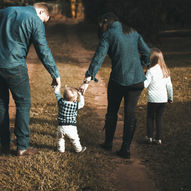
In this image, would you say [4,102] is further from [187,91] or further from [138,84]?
[187,91]

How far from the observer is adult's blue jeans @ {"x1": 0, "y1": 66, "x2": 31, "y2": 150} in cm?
382

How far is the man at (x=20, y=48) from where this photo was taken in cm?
371

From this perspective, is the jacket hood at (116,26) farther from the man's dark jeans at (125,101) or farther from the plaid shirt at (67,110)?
the plaid shirt at (67,110)

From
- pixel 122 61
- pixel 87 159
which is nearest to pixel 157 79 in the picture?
pixel 122 61

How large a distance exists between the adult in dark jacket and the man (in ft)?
2.25

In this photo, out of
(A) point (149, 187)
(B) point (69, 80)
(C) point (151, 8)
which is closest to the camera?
(A) point (149, 187)

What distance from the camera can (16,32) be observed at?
371cm

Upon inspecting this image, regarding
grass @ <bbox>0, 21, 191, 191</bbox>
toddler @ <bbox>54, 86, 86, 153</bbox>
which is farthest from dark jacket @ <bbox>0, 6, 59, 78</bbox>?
grass @ <bbox>0, 21, 191, 191</bbox>

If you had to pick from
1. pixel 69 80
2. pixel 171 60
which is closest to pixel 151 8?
pixel 171 60

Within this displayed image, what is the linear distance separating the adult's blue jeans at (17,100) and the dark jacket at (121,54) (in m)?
0.87

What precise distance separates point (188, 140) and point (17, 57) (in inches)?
120

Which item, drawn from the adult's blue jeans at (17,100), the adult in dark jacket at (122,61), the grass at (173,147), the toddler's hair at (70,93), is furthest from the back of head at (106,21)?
the grass at (173,147)

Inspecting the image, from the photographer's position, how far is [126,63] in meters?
3.97

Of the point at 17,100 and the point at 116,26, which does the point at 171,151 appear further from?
the point at 17,100
